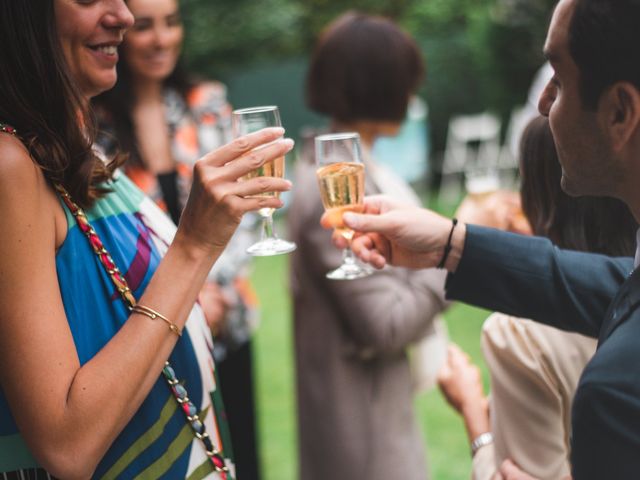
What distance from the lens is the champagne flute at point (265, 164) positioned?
2014mm

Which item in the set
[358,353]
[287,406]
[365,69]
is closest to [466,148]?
[287,406]

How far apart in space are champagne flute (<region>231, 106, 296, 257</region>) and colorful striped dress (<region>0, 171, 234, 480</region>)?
248 millimetres

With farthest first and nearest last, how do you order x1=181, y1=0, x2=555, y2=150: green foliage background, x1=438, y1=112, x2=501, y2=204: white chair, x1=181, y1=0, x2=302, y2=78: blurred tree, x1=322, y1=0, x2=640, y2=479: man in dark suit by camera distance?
1. x1=181, y1=0, x2=302, y2=78: blurred tree
2. x1=438, y1=112, x2=501, y2=204: white chair
3. x1=181, y1=0, x2=555, y2=150: green foliage background
4. x1=322, y1=0, x2=640, y2=479: man in dark suit

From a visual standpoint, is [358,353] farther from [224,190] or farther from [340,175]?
[224,190]

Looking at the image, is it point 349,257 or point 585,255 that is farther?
point 349,257

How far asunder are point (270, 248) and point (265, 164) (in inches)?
13.0

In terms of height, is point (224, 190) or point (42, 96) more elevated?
point (42, 96)

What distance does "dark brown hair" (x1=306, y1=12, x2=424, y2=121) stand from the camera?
375cm

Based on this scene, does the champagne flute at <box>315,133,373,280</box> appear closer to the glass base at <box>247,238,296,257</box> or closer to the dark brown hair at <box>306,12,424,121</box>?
the glass base at <box>247,238,296,257</box>

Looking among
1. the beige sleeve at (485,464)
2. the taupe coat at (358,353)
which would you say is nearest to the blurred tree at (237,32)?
the taupe coat at (358,353)

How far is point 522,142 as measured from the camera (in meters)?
2.44

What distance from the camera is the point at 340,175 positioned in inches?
88.8

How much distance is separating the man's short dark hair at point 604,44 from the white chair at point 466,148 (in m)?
11.5

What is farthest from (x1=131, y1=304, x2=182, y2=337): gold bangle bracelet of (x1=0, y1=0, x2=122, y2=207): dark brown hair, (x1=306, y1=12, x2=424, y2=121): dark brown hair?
(x1=306, y1=12, x2=424, y2=121): dark brown hair
